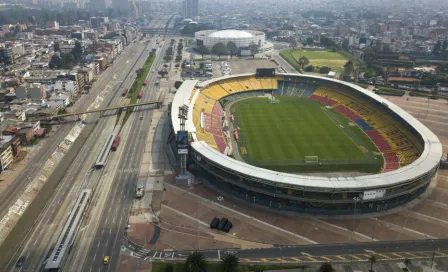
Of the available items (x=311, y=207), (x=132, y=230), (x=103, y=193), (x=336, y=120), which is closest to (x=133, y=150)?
(x=103, y=193)

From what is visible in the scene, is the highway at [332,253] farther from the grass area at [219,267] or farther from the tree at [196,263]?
the tree at [196,263]

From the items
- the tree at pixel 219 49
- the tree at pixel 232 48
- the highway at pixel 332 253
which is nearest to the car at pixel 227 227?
the highway at pixel 332 253

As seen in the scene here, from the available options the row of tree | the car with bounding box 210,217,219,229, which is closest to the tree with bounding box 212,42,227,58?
the car with bounding box 210,217,219,229

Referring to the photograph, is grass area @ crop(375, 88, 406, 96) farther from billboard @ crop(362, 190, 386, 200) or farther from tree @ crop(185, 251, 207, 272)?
tree @ crop(185, 251, 207, 272)

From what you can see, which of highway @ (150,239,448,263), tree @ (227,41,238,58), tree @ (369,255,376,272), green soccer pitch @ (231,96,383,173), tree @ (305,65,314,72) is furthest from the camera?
tree @ (227,41,238,58)

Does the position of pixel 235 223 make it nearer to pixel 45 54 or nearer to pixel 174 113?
pixel 174 113
